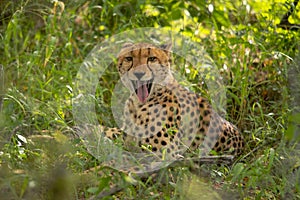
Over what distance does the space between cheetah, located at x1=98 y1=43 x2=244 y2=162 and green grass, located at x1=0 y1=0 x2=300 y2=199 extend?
230mm

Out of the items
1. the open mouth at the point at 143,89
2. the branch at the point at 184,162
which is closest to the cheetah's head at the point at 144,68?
the open mouth at the point at 143,89

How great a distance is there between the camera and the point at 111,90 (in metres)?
4.97

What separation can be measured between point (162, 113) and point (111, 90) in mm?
868

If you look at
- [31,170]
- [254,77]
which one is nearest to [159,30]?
[254,77]

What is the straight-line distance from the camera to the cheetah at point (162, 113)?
4148 mm

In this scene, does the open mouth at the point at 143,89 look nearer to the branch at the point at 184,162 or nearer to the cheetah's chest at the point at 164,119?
the cheetah's chest at the point at 164,119

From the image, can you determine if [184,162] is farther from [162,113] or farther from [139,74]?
[139,74]

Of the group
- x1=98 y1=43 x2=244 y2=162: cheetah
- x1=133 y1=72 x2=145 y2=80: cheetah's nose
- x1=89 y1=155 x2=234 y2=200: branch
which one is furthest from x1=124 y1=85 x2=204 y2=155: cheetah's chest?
x1=89 y1=155 x2=234 y2=200: branch

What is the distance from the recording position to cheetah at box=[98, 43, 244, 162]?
415 cm

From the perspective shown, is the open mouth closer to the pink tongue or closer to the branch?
the pink tongue

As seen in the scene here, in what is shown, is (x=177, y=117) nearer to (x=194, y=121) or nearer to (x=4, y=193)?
(x=194, y=121)

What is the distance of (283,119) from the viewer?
417 centimetres

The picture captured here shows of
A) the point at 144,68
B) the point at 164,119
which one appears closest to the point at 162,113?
the point at 164,119

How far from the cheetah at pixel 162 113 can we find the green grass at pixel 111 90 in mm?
230
